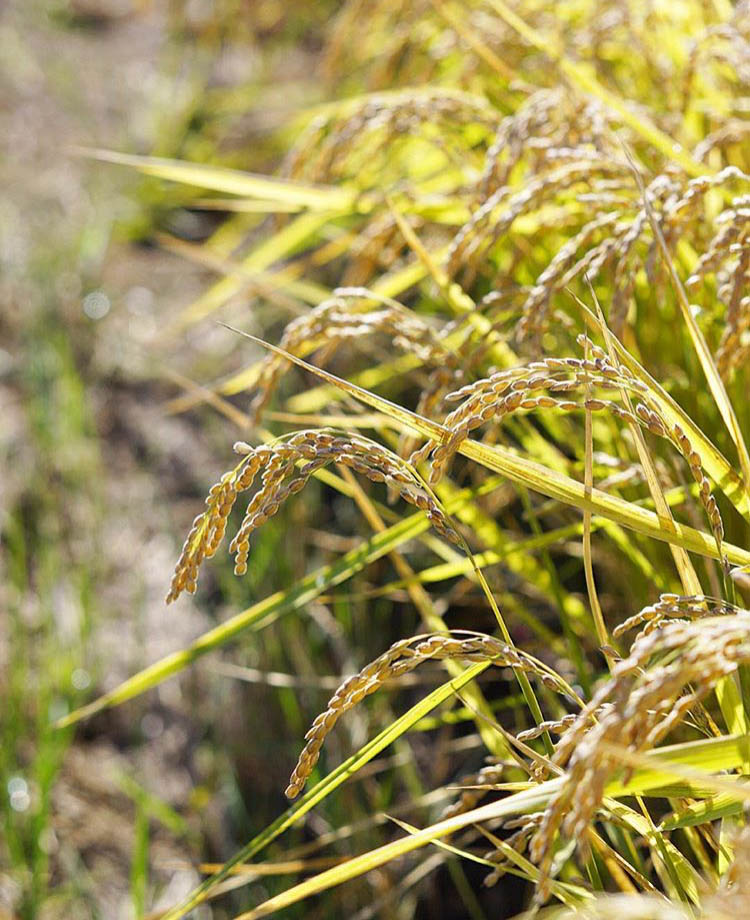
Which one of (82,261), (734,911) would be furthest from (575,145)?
(82,261)

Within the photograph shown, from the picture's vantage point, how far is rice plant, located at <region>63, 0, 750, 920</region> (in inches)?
29.9

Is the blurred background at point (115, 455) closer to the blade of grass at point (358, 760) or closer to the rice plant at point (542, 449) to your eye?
the rice plant at point (542, 449)

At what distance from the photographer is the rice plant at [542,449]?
0.76 meters

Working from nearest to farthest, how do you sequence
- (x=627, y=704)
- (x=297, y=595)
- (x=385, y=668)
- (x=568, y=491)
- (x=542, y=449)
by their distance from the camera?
(x=627, y=704) < (x=385, y=668) < (x=568, y=491) < (x=297, y=595) < (x=542, y=449)

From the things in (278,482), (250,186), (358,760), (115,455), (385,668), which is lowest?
(115,455)

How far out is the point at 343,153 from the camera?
1.46 meters

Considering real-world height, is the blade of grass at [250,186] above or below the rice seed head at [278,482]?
above

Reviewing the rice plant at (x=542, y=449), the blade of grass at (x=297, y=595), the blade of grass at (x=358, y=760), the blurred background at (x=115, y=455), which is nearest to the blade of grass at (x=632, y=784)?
the rice plant at (x=542, y=449)

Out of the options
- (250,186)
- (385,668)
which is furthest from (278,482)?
(250,186)

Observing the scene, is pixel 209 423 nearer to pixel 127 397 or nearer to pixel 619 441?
pixel 127 397

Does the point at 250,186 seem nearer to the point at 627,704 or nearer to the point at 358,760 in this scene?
the point at 358,760

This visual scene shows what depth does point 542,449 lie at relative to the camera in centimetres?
130

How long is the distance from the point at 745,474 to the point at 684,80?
0.81 m

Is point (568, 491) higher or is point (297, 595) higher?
point (568, 491)
